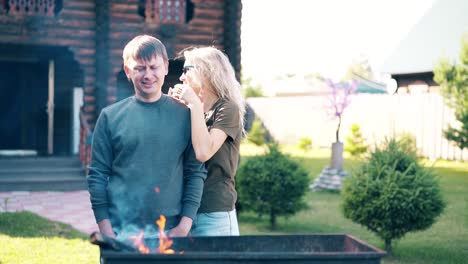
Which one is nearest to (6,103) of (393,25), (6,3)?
(6,3)

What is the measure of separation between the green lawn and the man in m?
4.08

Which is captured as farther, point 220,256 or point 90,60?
point 90,60

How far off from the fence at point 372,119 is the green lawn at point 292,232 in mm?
4697

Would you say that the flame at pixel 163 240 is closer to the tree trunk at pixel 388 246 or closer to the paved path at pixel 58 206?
the tree trunk at pixel 388 246

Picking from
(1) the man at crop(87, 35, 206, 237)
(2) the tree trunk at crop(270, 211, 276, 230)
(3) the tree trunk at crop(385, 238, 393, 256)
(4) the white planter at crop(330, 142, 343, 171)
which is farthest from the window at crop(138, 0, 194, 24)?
(1) the man at crop(87, 35, 206, 237)

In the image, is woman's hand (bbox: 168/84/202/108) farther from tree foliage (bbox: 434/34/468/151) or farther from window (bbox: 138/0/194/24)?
tree foliage (bbox: 434/34/468/151)

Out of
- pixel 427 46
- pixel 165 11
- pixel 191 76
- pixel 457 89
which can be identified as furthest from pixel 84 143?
pixel 427 46

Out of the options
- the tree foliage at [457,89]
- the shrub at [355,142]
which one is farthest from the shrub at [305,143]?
the tree foliage at [457,89]

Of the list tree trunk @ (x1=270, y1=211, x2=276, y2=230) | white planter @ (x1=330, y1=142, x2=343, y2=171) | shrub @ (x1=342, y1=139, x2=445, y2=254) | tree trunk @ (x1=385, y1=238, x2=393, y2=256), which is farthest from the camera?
white planter @ (x1=330, y1=142, x2=343, y2=171)

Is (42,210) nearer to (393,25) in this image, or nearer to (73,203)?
(73,203)

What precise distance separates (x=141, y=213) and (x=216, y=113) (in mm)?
658

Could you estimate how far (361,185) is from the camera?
7957mm

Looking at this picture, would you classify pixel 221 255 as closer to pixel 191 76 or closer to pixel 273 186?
pixel 191 76

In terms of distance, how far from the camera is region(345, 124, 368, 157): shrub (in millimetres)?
22219
